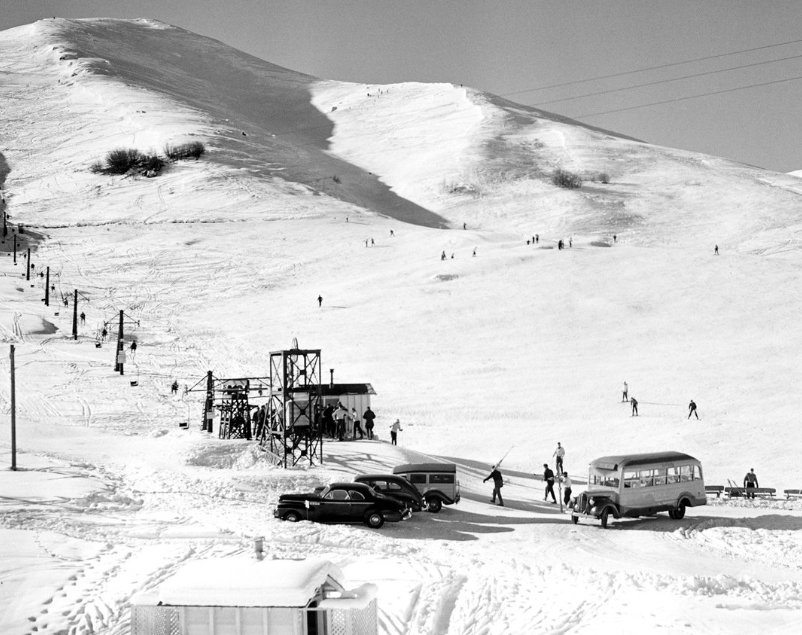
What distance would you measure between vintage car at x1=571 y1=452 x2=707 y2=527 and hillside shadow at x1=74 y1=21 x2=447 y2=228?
79.5 metres

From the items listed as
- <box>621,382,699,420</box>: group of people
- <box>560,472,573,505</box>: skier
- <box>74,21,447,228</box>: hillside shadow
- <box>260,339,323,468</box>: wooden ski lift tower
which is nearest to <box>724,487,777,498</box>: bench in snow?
<box>560,472,573,505</box>: skier

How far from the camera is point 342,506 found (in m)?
18.9

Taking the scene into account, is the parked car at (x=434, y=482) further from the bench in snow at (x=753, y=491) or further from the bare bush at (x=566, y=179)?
the bare bush at (x=566, y=179)

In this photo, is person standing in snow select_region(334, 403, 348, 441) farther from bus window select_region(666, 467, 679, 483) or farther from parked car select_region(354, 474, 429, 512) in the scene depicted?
bus window select_region(666, 467, 679, 483)

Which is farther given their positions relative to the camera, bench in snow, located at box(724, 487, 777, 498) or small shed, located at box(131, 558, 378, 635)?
bench in snow, located at box(724, 487, 777, 498)

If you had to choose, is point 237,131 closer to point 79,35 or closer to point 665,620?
point 79,35

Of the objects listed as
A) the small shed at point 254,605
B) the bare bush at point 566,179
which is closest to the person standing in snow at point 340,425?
the small shed at point 254,605

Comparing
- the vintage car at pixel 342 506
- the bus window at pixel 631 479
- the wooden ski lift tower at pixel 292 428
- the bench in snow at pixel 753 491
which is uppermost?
the wooden ski lift tower at pixel 292 428

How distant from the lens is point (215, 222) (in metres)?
84.8

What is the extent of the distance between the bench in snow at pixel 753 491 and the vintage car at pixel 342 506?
11582 mm

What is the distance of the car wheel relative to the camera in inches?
853

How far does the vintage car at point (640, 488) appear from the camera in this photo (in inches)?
824

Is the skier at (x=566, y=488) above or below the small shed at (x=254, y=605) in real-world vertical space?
below

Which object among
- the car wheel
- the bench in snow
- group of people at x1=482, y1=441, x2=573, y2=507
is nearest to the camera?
the car wheel
